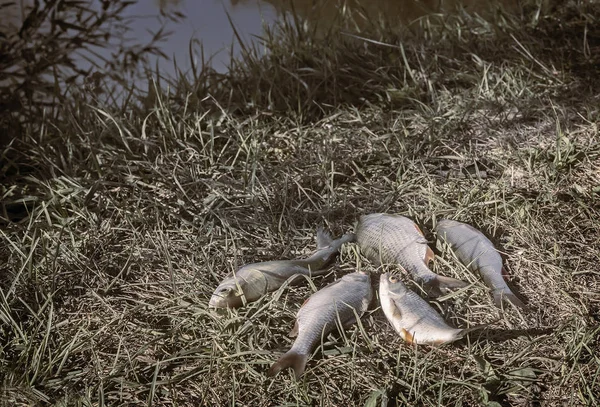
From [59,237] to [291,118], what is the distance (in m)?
1.56

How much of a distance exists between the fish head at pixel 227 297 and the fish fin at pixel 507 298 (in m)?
1.04

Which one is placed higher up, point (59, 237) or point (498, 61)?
point (59, 237)

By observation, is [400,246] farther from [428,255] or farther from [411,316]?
[411,316]

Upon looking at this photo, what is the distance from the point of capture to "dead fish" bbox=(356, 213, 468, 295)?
2.95 m

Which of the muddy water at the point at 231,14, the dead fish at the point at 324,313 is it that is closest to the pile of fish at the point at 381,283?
the dead fish at the point at 324,313

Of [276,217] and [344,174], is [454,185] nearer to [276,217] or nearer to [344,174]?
[344,174]

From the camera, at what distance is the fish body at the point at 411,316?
8.62ft

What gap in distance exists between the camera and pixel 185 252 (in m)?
3.40

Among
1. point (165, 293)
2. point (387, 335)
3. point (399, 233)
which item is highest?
point (165, 293)

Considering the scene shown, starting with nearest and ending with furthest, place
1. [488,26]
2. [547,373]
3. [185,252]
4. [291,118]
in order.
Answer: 1. [547,373]
2. [185,252]
3. [291,118]
4. [488,26]

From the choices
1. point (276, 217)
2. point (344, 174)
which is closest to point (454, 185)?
point (344, 174)

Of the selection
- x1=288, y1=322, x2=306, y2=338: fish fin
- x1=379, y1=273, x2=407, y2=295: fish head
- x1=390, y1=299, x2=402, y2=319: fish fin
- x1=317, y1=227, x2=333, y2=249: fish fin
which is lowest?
x1=390, y1=299, x2=402, y2=319: fish fin

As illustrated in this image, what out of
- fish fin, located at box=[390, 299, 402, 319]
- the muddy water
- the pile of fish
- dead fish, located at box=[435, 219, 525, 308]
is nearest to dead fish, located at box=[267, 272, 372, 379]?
the pile of fish

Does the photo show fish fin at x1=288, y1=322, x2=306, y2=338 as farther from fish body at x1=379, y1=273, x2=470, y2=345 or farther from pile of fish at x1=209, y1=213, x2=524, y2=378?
fish body at x1=379, y1=273, x2=470, y2=345
